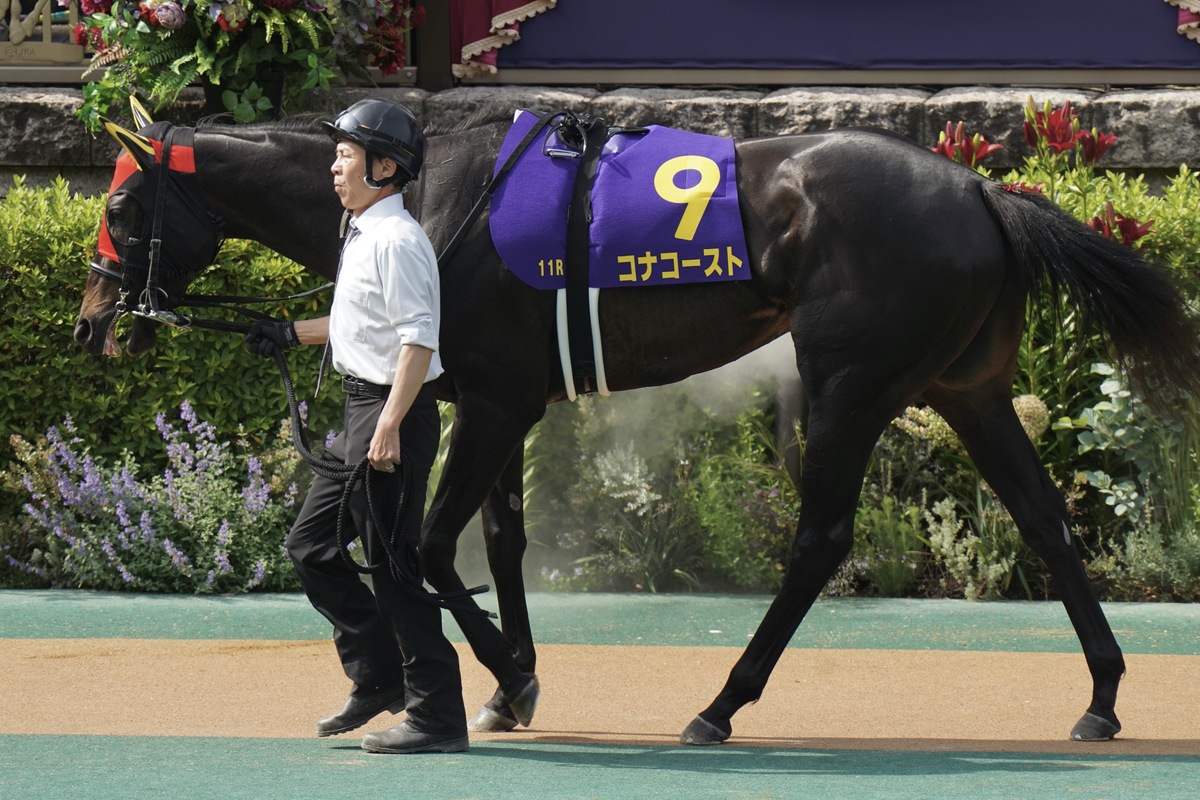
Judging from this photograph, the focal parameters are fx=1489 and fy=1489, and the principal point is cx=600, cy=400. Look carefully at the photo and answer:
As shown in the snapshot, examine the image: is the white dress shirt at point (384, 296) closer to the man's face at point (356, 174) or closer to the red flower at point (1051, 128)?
the man's face at point (356, 174)

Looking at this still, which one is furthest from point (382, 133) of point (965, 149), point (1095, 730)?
point (965, 149)

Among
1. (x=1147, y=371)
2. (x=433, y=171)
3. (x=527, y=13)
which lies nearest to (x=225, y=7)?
(x=527, y=13)

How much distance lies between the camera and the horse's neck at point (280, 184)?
4891mm

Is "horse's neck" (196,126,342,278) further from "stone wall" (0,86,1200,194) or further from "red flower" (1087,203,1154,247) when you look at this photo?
"red flower" (1087,203,1154,247)

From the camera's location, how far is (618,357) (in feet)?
15.6

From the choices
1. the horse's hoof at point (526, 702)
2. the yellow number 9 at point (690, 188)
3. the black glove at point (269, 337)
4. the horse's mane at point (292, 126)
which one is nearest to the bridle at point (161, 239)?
the horse's mane at point (292, 126)

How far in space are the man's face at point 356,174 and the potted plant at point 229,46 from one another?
378 cm

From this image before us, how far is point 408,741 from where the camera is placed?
4.36m

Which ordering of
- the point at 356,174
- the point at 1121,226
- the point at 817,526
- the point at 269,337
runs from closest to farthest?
the point at 356,174, the point at 269,337, the point at 817,526, the point at 1121,226

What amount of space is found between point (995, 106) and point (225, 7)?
4.27 metres

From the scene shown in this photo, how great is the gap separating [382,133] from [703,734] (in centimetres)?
206

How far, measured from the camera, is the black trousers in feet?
14.2

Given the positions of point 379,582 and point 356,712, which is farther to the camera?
point 356,712

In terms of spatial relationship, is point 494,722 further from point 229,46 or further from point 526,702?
point 229,46
